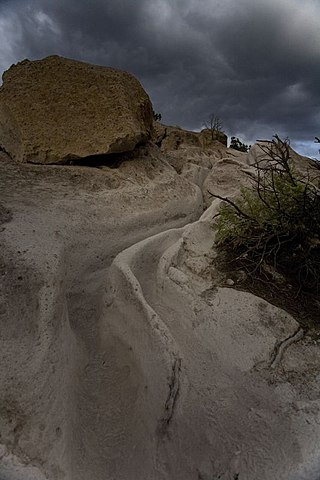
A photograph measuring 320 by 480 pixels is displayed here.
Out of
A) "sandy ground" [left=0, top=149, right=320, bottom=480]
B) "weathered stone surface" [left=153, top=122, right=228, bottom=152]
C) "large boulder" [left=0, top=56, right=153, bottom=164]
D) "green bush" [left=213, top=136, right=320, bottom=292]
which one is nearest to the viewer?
"sandy ground" [left=0, top=149, right=320, bottom=480]

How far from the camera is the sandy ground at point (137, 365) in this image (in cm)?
138

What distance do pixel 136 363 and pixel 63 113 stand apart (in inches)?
79.9

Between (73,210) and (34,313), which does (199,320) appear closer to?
(34,313)

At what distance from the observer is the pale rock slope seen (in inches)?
54.2

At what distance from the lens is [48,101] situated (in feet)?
9.58

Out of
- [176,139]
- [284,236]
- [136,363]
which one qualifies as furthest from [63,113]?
[176,139]

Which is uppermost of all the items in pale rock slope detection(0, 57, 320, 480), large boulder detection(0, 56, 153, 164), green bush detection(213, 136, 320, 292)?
large boulder detection(0, 56, 153, 164)

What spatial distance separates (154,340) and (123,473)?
49 centimetres

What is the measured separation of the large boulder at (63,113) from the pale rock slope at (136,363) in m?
0.61

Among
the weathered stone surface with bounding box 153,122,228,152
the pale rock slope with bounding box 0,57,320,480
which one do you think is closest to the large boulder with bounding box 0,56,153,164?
the pale rock slope with bounding box 0,57,320,480

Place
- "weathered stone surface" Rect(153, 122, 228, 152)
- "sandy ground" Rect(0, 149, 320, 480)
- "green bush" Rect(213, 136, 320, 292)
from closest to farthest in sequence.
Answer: "sandy ground" Rect(0, 149, 320, 480) → "green bush" Rect(213, 136, 320, 292) → "weathered stone surface" Rect(153, 122, 228, 152)

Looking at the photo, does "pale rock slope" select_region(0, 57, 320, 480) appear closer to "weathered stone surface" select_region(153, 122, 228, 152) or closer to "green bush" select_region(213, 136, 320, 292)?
"green bush" select_region(213, 136, 320, 292)

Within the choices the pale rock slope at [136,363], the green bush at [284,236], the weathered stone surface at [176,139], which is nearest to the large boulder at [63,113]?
the pale rock slope at [136,363]

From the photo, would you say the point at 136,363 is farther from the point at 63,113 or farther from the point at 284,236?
the point at 63,113
